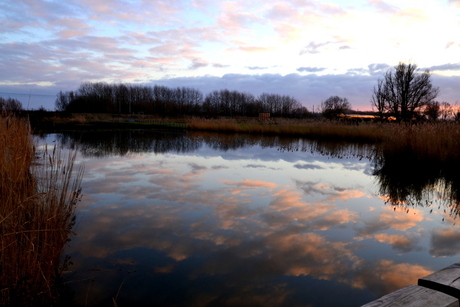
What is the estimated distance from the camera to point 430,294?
4.35 ft

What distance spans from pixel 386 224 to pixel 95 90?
74.1 meters

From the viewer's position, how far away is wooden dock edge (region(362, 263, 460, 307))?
1.26 metres

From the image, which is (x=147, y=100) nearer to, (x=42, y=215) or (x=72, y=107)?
(x=72, y=107)

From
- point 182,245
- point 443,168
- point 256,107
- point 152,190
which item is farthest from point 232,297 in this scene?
point 256,107

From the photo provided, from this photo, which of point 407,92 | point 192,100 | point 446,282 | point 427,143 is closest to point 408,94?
point 407,92

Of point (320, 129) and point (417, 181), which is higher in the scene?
point (320, 129)

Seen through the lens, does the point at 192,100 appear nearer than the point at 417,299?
No

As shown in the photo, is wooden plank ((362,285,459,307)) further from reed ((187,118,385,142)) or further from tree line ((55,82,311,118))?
tree line ((55,82,311,118))

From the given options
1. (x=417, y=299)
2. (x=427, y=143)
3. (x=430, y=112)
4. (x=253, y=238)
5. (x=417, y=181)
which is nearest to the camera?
(x=417, y=299)

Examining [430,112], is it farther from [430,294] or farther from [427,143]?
[430,294]

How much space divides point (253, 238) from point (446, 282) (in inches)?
105

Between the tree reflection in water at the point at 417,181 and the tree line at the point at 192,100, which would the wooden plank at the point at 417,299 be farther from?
the tree line at the point at 192,100

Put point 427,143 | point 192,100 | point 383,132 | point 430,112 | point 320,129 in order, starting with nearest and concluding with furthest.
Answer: point 427,143, point 383,132, point 320,129, point 430,112, point 192,100

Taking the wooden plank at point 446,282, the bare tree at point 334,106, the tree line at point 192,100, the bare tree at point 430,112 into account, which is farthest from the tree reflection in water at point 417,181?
the tree line at point 192,100
